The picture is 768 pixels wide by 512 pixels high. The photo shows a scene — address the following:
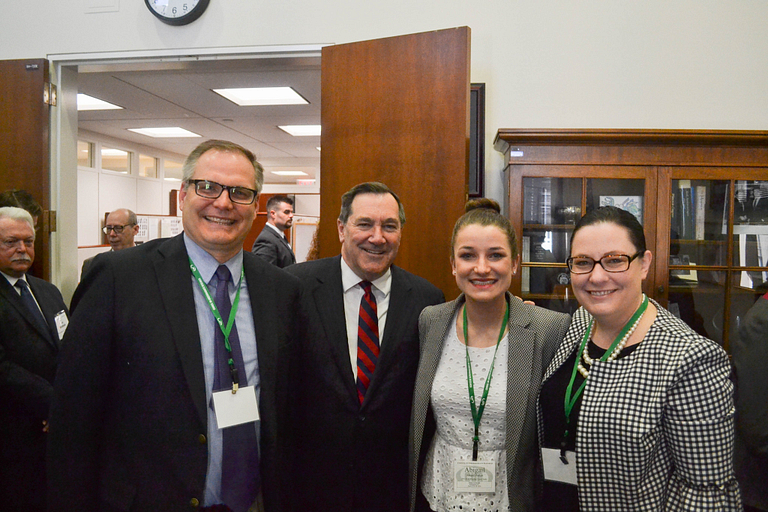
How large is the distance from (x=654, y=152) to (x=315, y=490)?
234 centimetres

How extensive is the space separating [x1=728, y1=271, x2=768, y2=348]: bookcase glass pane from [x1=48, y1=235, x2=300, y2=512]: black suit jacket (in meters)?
2.74

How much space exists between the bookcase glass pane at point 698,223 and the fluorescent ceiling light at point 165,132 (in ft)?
21.4

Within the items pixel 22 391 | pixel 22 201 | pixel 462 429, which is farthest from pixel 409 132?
pixel 22 201

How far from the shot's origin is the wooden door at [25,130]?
125 inches

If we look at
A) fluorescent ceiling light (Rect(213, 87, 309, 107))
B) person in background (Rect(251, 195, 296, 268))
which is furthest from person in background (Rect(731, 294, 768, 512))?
fluorescent ceiling light (Rect(213, 87, 309, 107))

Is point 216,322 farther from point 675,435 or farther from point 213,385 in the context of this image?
point 675,435

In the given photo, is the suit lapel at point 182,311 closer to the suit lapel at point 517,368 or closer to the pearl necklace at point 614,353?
the suit lapel at point 517,368

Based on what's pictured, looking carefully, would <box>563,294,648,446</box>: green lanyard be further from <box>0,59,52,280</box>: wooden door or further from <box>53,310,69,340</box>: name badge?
<box>0,59,52,280</box>: wooden door

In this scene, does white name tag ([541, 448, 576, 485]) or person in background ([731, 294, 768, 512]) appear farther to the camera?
person in background ([731, 294, 768, 512])

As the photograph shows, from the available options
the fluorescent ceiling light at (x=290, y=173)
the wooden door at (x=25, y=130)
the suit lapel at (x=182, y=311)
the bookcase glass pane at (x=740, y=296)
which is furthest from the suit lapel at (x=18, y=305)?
the fluorescent ceiling light at (x=290, y=173)

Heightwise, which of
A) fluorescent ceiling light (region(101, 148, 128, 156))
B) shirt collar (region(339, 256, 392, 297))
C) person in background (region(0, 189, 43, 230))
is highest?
fluorescent ceiling light (region(101, 148, 128, 156))

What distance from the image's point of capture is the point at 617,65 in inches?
113

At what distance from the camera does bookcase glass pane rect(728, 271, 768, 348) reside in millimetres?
2648

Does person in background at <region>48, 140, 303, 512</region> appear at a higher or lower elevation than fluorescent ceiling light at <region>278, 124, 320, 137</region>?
lower
